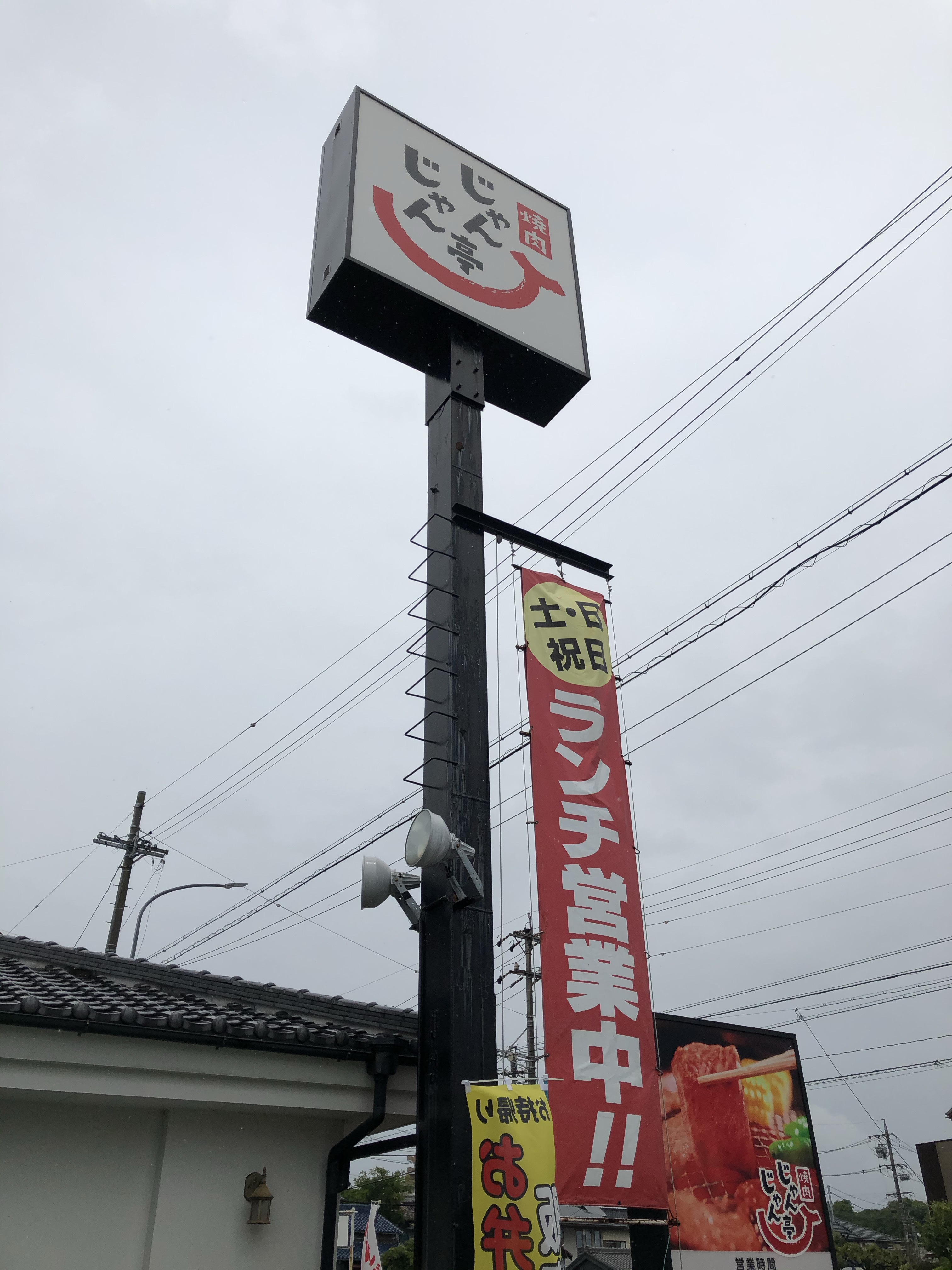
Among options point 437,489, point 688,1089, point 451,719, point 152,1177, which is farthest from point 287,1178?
point 688,1089

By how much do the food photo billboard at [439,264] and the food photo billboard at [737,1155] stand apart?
31.1 feet

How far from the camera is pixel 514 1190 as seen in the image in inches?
257

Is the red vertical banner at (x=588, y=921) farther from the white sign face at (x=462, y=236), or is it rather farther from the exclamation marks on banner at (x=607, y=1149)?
the white sign face at (x=462, y=236)

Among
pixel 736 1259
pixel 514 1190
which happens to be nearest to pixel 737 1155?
pixel 736 1259

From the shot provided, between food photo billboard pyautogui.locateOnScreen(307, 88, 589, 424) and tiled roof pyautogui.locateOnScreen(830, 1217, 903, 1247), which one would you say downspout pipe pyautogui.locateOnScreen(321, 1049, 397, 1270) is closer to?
food photo billboard pyautogui.locateOnScreen(307, 88, 589, 424)

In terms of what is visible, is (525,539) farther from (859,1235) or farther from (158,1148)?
(859,1235)

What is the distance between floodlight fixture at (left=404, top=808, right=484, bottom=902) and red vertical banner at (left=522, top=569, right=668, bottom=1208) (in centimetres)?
58

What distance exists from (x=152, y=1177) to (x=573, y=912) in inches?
150

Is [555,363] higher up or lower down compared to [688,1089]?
higher up

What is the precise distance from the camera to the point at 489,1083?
23.2 ft

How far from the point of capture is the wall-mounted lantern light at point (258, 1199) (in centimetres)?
733

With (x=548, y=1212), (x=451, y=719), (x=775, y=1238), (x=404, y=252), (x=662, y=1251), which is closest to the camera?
(x=548, y=1212)

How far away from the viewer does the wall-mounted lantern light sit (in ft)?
24.0

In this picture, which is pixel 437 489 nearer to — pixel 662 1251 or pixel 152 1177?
pixel 152 1177
